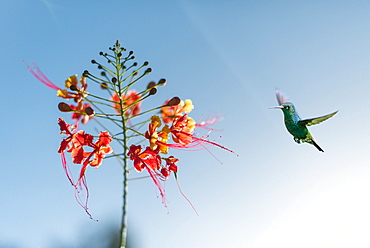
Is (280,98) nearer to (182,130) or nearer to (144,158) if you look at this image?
(182,130)

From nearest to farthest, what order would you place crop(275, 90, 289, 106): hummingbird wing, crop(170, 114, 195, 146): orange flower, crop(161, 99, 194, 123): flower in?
crop(170, 114, 195, 146): orange flower → crop(275, 90, 289, 106): hummingbird wing → crop(161, 99, 194, 123): flower

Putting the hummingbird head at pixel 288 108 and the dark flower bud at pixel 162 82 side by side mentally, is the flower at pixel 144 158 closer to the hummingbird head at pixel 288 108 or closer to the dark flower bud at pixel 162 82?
the dark flower bud at pixel 162 82

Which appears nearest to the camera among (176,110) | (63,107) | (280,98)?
(63,107)

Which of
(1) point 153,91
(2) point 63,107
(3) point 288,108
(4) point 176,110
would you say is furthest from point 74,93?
(3) point 288,108

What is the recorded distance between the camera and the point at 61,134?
2.93 meters

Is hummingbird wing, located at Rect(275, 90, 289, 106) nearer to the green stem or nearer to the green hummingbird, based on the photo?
the green hummingbird

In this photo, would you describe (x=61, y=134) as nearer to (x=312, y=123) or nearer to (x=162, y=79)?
(x=162, y=79)

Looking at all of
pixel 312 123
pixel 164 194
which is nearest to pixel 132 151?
pixel 164 194

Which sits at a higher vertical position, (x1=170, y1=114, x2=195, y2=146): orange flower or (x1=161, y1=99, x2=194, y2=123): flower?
(x1=161, y1=99, x2=194, y2=123): flower

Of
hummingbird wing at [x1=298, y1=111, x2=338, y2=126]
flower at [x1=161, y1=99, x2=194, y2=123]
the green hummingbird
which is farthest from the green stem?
hummingbird wing at [x1=298, y1=111, x2=338, y2=126]

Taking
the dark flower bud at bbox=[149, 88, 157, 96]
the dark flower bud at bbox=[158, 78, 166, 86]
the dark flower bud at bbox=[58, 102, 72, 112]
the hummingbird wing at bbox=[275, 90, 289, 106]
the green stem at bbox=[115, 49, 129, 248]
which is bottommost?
the green stem at bbox=[115, 49, 129, 248]

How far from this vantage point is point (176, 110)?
11.5 ft

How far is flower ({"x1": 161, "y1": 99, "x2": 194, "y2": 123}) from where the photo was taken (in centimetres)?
352

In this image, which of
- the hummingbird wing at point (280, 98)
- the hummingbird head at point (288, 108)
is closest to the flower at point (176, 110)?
the hummingbird wing at point (280, 98)
